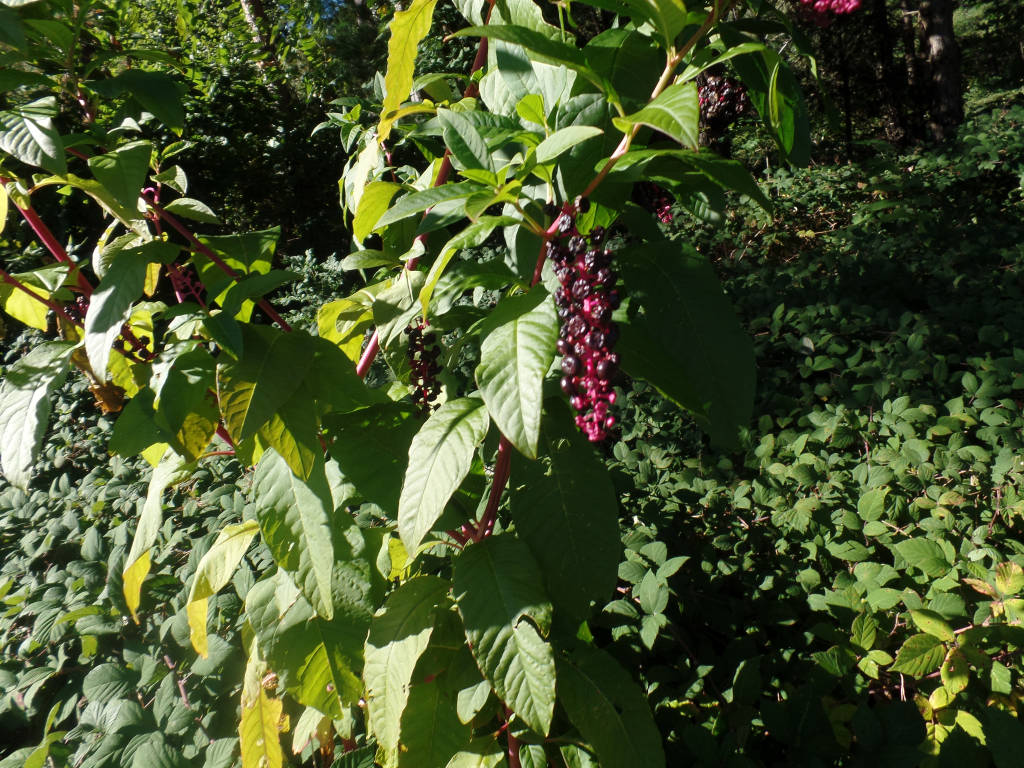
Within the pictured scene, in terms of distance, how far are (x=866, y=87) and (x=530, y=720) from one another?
1166 centimetres

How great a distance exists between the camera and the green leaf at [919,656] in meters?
1.48

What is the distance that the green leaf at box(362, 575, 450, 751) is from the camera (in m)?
1.15

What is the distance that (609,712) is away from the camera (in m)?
1.17

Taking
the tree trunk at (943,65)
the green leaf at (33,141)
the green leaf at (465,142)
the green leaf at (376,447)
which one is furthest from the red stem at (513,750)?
the tree trunk at (943,65)

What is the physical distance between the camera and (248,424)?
39.5 inches

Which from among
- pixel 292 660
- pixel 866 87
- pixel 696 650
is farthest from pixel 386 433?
pixel 866 87

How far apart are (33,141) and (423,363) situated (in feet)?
2.43

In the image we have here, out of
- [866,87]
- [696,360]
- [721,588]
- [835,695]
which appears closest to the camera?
[696,360]

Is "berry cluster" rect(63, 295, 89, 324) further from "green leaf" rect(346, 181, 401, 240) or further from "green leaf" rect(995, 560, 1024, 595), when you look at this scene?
"green leaf" rect(995, 560, 1024, 595)

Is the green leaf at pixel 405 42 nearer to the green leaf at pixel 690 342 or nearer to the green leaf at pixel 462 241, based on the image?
the green leaf at pixel 462 241

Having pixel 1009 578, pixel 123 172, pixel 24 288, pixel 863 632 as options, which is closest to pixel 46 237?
pixel 24 288

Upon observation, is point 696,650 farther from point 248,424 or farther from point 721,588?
point 248,424

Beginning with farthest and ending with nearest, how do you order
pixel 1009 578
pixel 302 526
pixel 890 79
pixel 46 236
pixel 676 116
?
pixel 890 79, pixel 1009 578, pixel 46 236, pixel 302 526, pixel 676 116

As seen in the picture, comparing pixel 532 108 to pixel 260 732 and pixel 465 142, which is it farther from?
pixel 260 732
